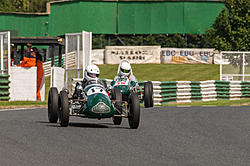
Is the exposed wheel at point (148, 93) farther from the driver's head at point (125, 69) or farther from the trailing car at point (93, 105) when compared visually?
the trailing car at point (93, 105)

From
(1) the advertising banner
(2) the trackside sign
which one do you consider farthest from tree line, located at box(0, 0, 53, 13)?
(1) the advertising banner

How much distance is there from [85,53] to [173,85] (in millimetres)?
4067

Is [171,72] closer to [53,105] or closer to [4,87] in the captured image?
[4,87]

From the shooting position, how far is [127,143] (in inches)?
371

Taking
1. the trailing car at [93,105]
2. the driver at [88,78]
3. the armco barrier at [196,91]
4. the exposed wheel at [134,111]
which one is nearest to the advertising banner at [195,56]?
the armco barrier at [196,91]

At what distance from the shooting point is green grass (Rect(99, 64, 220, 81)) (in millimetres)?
40312

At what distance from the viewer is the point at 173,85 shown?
952 inches

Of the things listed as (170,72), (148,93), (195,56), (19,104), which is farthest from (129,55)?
(148,93)

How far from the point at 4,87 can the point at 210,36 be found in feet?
74.9

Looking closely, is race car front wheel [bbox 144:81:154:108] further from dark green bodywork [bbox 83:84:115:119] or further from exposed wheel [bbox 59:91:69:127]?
dark green bodywork [bbox 83:84:115:119]

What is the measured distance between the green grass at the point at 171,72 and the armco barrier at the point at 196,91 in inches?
480

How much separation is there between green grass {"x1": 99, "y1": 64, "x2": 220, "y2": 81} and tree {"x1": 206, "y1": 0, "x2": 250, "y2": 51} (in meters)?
2.17

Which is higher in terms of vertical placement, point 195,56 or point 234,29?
point 234,29

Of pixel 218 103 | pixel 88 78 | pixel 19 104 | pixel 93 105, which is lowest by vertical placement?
pixel 218 103
